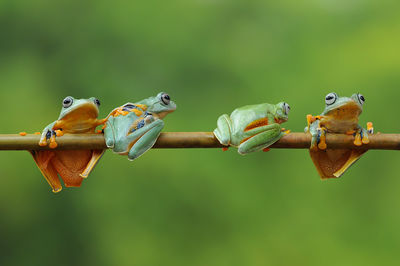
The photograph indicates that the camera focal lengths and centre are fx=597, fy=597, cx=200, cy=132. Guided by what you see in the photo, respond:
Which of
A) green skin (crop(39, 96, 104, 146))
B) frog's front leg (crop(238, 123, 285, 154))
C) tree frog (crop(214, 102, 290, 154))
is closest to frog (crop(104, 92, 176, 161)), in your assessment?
green skin (crop(39, 96, 104, 146))

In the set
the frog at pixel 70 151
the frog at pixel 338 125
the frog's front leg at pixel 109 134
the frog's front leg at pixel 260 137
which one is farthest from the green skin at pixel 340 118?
the frog at pixel 70 151

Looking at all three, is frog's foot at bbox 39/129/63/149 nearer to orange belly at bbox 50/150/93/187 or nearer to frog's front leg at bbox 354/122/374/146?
orange belly at bbox 50/150/93/187

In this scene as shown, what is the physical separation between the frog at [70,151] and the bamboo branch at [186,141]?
7 centimetres

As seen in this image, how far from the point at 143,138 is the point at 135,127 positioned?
0.12 m

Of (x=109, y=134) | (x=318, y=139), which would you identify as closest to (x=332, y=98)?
(x=318, y=139)

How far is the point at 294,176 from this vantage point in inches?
226

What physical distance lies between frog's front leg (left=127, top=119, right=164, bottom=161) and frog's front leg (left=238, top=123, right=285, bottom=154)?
47 centimetres

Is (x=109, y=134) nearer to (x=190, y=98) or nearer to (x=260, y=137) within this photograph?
(x=260, y=137)

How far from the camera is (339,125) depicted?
10.6 feet

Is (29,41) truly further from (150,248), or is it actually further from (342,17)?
(342,17)

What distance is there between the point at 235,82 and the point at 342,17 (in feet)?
4.30

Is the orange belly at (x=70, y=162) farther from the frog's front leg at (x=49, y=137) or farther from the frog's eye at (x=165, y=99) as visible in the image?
the frog's eye at (x=165, y=99)

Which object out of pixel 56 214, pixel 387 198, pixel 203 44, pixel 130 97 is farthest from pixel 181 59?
pixel 387 198

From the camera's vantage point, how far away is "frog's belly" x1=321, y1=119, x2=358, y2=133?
3217mm
